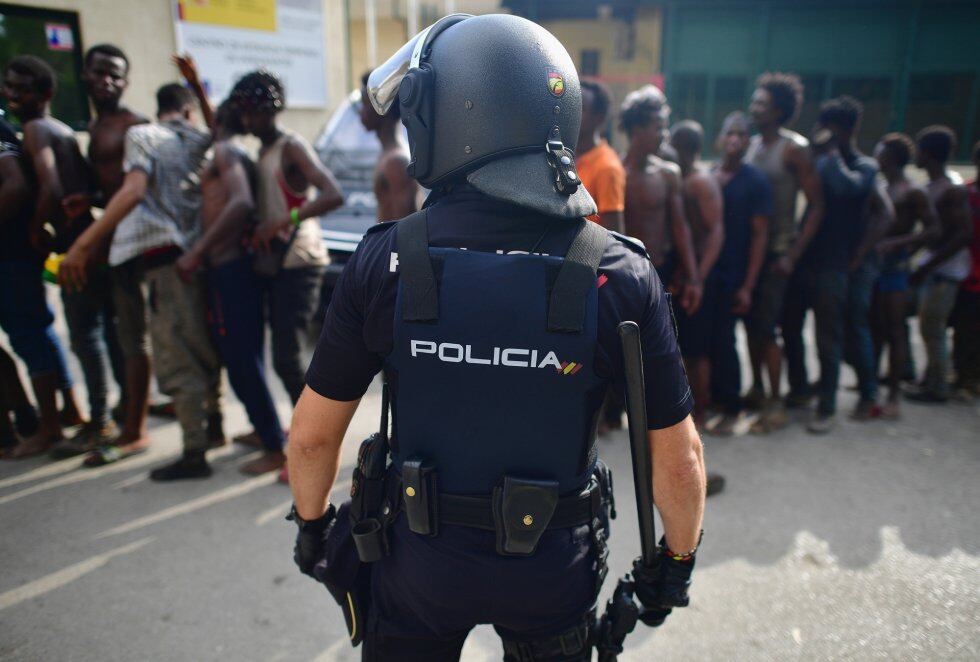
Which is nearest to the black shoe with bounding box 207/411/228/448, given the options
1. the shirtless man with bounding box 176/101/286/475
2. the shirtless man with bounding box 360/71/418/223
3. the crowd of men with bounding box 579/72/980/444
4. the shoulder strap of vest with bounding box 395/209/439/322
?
the shirtless man with bounding box 176/101/286/475

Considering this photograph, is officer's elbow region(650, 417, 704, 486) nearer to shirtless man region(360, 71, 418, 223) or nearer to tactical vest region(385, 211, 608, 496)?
tactical vest region(385, 211, 608, 496)

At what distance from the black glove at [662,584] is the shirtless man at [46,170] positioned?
3559 millimetres

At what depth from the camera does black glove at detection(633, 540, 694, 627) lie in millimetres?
1514

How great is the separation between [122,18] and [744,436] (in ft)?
27.0

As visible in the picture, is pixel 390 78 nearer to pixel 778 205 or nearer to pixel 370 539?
pixel 370 539

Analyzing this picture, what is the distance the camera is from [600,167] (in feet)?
11.8

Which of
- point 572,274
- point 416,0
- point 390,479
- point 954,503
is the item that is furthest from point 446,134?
point 416,0

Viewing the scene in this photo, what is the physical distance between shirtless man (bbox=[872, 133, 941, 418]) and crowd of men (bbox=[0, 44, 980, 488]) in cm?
1

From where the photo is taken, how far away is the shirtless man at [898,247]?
464cm

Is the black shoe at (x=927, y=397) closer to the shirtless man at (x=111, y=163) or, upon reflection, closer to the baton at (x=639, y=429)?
the baton at (x=639, y=429)

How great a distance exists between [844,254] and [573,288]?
378cm

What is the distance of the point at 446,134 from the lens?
138cm

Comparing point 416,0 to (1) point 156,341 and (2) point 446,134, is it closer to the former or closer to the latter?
(1) point 156,341

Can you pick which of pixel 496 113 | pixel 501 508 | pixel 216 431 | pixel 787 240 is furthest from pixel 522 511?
pixel 787 240
